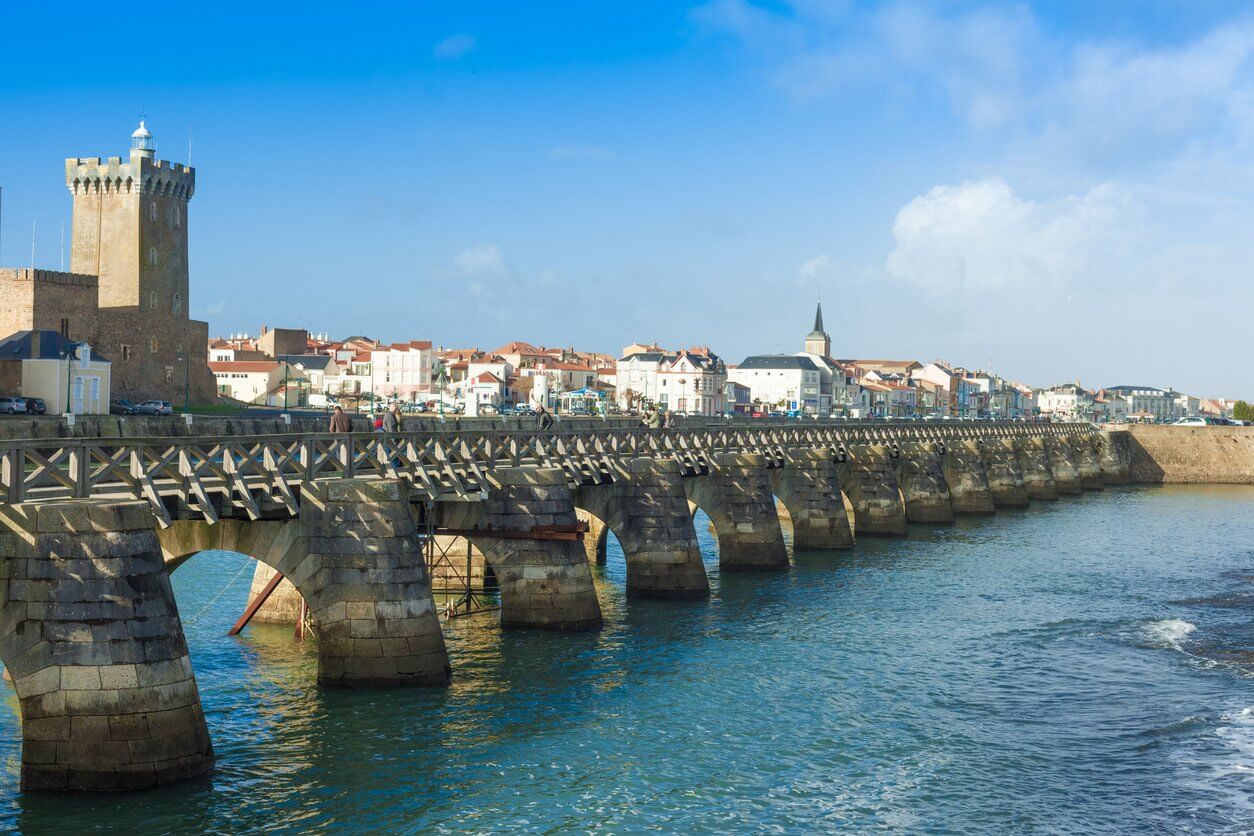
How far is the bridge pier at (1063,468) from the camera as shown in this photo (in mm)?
108688

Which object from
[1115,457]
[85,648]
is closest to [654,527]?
[85,648]

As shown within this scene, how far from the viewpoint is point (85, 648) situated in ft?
62.3

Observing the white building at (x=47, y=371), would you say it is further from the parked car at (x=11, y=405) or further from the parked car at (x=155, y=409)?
the parked car at (x=11, y=405)

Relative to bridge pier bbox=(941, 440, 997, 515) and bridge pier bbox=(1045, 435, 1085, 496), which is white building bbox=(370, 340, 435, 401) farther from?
bridge pier bbox=(941, 440, 997, 515)

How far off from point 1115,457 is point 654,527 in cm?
9859

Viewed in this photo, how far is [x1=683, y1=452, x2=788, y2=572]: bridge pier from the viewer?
4831 centimetres

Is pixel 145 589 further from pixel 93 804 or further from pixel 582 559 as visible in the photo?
pixel 582 559

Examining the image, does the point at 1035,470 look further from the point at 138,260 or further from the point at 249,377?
the point at 249,377

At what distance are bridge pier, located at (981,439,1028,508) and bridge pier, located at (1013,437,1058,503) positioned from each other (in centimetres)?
576

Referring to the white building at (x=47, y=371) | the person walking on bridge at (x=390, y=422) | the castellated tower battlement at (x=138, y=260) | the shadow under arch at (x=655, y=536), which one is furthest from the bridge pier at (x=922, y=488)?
the castellated tower battlement at (x=138, y=260)

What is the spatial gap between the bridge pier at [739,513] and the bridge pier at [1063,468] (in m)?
61.9

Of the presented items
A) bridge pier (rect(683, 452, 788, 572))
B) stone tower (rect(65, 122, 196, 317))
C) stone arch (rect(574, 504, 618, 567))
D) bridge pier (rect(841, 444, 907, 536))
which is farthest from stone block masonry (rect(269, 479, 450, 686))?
stone tower (rect(65, 122, 196, 317))

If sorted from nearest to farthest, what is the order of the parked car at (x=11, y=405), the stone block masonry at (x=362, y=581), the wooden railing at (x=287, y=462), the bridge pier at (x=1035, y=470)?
the wooden railing at (x=287, y=462)
the stone block masonry at (x=362, y=581)
the parked car at (x=11, y=405)
the bridge pier at (x=1035, y=470)

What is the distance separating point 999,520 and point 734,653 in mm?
48685
